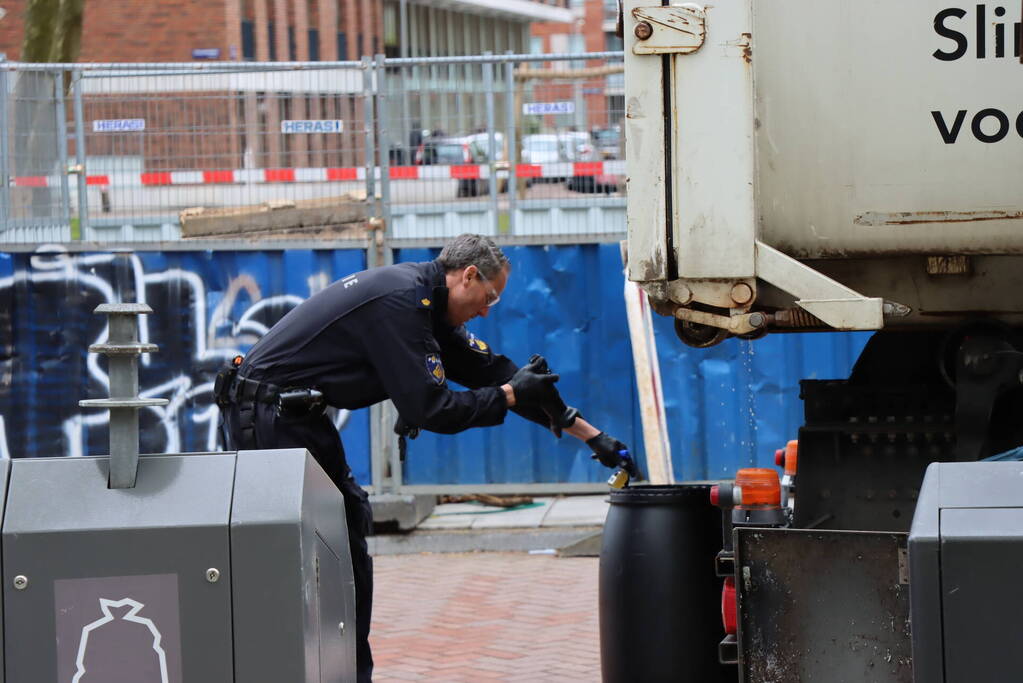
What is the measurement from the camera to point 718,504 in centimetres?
Answer: 418

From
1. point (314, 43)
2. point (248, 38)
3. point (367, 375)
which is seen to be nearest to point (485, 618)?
point (367, 375)

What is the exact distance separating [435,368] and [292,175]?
4763mm

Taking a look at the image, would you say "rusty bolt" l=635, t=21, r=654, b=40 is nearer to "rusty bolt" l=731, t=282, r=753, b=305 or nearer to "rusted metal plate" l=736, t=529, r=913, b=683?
"rusty bolt" l=731, t=282, r=753, b=305

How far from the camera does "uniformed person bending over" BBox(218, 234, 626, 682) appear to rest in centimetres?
483

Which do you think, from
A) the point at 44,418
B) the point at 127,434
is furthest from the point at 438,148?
the point at 127,434

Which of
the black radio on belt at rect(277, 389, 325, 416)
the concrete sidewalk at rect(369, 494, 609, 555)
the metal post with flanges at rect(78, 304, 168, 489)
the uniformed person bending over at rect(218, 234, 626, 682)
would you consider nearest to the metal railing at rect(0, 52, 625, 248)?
the concrete sidewalk at rect(369, 494, 609, 555)

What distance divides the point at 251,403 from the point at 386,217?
4.04 metres

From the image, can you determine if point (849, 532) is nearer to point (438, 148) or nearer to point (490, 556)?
point (490, 556)

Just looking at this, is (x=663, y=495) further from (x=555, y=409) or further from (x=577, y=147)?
(x=577, y=147)

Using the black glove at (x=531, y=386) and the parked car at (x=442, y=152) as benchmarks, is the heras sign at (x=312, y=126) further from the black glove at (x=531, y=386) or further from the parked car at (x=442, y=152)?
the black glove at (x=531, y=386)

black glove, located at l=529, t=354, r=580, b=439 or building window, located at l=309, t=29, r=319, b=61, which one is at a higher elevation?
building window, located at l=309, t=29, r=319, b=61

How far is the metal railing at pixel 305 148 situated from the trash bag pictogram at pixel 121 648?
20.2 ft

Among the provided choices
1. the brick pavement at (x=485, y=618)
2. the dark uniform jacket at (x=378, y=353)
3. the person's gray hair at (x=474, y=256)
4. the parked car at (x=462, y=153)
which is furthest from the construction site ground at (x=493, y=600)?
the parked car at (x=462, y=153)

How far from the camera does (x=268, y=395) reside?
490 centimetres
